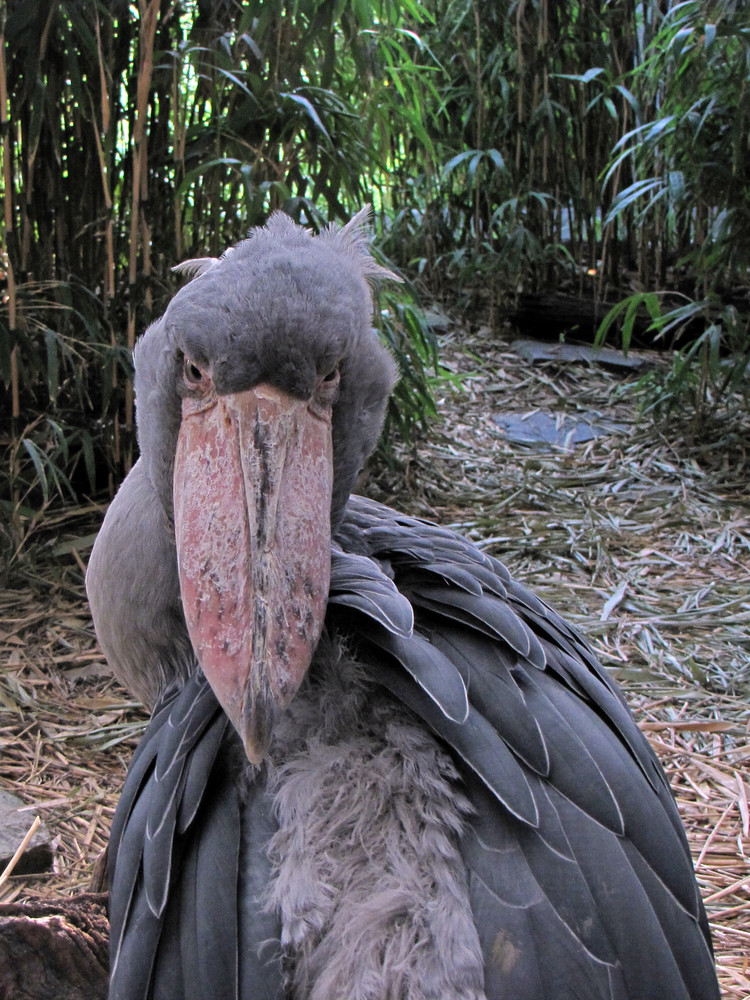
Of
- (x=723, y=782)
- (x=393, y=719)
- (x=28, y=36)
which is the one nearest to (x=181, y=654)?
(x=393, y=719)

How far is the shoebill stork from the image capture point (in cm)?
110

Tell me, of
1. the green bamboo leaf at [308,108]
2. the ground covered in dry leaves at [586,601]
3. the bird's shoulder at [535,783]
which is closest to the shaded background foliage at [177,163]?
the green bamboo leaf at [308,108]

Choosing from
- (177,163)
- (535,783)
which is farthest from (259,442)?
(177,163)

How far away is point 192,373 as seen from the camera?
1.30 metres

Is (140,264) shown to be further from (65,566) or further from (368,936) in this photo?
(368,936)

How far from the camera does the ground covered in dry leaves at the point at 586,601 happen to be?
89.7 inches

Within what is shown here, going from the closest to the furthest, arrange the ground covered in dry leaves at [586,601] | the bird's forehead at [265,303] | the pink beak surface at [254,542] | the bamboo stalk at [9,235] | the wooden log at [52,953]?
the pink beak surface at [254,542] → the bird's forehead at [265,303] → the wooden log at [52,953] → the ground covered in dry leaves at [586,601] → the bamboo stalk at [9,235]

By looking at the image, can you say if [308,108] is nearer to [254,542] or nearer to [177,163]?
[177,163]

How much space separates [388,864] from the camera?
1.15 m

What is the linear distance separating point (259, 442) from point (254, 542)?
13 cm

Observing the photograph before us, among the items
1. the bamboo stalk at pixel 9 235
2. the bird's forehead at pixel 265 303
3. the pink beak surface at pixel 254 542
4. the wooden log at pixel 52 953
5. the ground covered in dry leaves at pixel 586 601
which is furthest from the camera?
the bamboo stalk at pixel 9 235

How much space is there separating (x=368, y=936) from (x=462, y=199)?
5.88 meters

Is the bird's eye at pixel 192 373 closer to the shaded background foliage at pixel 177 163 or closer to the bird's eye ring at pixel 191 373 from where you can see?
the bird's eye ring at pixel 191 373

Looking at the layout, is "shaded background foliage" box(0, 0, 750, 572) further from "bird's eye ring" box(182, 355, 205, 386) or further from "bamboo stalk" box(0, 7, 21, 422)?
"bird's eye ring" box(182, 355, 205, 386)
